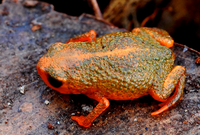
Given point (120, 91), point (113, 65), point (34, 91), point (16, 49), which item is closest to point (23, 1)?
point (16, 49)

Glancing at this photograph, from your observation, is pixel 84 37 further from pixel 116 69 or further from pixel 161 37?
pixel 161 37

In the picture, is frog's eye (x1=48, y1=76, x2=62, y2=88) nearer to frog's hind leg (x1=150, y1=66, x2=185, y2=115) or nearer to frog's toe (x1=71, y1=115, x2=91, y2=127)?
frog's toe (x1=71, y1=115, x2=91, y2=127)

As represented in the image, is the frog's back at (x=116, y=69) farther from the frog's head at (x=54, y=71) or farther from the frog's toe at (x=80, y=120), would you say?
the frog's toe at (x=80, y=120)

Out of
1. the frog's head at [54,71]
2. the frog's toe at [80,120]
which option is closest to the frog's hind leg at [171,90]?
the frog's toe at [80,120]

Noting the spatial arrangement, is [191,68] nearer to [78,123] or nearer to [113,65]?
[113,65]

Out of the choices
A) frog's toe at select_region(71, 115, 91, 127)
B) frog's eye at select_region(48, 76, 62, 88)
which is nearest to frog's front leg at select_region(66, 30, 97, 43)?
frog's eye at select_region(48, 76, 62, 88)

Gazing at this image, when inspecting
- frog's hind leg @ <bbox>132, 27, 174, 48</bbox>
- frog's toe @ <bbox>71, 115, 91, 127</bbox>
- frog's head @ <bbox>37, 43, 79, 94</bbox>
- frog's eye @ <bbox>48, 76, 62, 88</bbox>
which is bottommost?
frog's toe @ <bbox>71, 115, 91, 127</bbox>

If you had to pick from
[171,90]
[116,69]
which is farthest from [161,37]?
[116,69]
